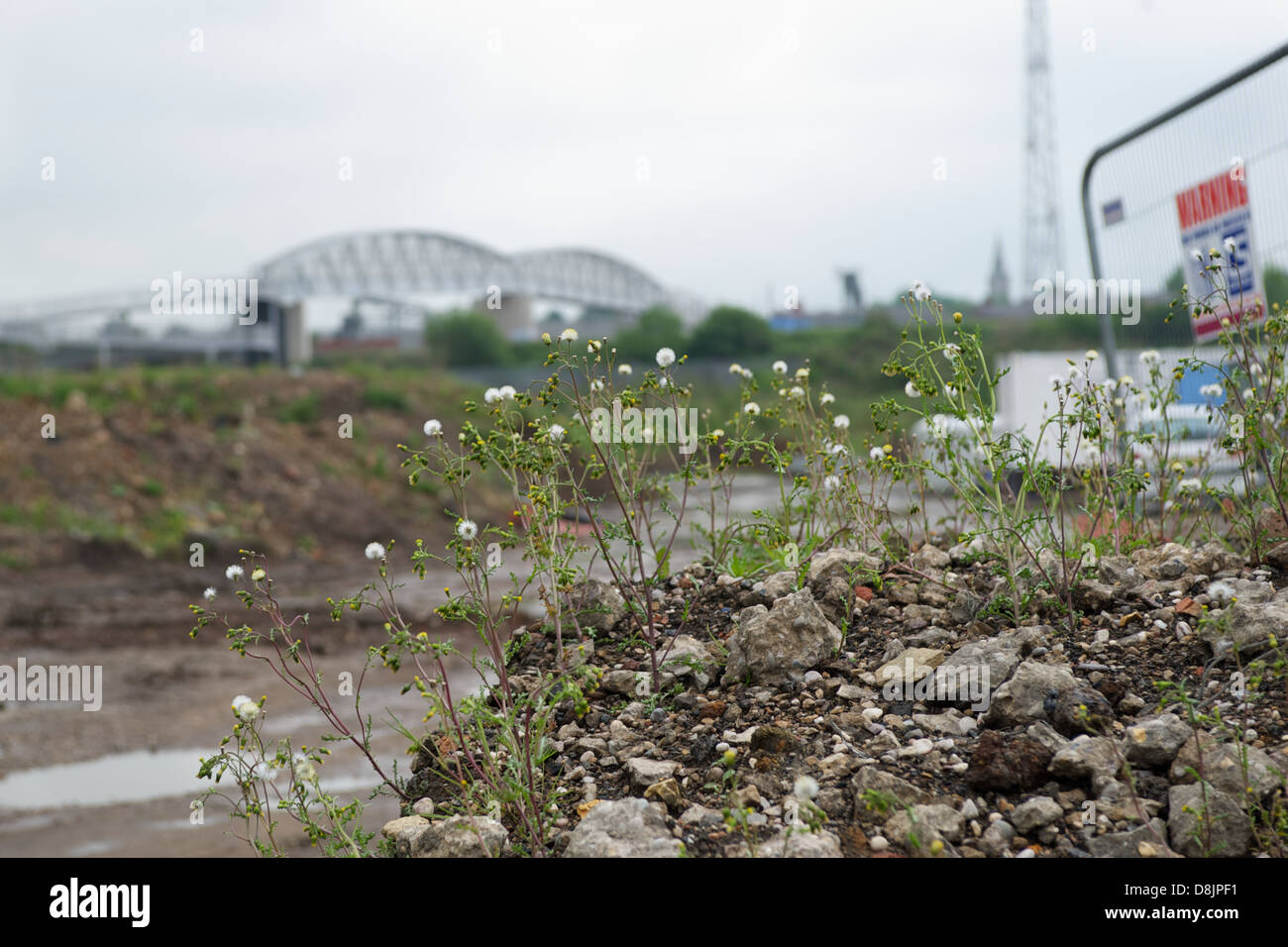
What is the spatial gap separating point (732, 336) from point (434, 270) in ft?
86.4

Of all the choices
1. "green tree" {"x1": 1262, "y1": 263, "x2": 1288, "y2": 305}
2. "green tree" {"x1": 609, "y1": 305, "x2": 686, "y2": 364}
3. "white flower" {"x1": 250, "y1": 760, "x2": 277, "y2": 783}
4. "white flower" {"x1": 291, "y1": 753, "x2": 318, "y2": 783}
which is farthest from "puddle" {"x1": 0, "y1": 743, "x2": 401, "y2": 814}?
"green tree" {"x1": 609, "y1": 305, "x2": 686, "y2": 364}

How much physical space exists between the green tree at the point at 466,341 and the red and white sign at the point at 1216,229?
4161 cm

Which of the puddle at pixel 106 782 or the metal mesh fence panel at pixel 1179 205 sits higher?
the metal mesh fence panel at pixel 1179 205

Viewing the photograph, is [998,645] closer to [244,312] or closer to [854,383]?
[244,312]

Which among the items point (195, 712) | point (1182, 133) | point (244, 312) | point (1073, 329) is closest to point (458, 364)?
point (1073, 329)

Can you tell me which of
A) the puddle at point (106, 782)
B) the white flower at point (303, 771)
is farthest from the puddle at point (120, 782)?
the white flower at point (303, 771)

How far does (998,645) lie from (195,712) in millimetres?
8040

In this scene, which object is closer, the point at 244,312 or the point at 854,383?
the point at 244,312

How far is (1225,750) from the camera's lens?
256 centimetres

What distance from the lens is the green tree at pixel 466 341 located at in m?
48.5

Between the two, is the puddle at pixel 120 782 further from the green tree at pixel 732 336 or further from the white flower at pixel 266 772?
the green tree at pixel 732 336

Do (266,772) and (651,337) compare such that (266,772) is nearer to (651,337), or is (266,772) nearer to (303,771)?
(303,771)

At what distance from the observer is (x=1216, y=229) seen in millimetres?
6859
